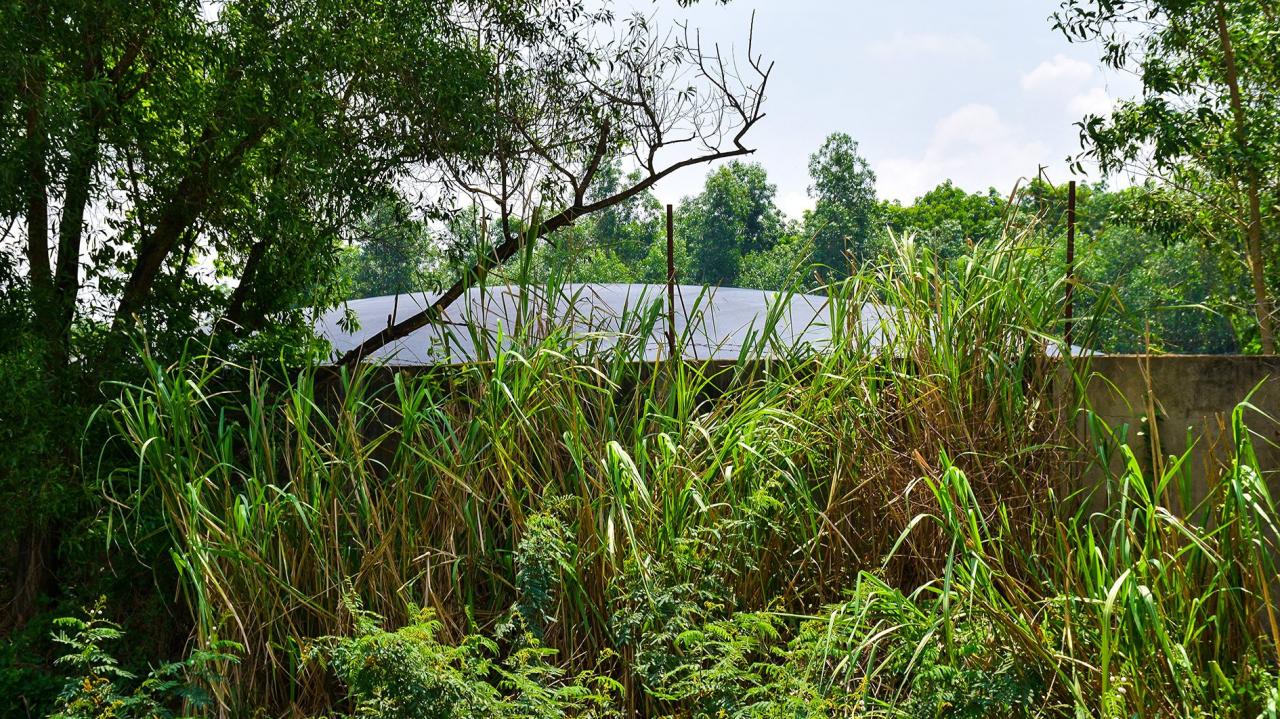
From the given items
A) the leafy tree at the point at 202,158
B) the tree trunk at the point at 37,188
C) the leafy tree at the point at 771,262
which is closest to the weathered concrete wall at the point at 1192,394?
the leafy tree at the point at 202,158

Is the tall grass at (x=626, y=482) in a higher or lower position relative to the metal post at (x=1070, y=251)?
lower

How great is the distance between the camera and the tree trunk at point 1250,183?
7.33 meters

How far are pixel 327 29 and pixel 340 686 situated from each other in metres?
3.08

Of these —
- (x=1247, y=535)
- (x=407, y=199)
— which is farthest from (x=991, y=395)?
(x=407, y=199)

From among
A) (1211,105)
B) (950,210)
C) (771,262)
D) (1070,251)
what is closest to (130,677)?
(1070,251)

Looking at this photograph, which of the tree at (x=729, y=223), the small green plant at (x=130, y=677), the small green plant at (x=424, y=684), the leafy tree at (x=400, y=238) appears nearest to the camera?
the small green plant at (x=424, y=684)

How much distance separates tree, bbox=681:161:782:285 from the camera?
42062mm

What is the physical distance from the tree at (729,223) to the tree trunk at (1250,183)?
32.6 meters

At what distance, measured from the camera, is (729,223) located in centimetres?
4269

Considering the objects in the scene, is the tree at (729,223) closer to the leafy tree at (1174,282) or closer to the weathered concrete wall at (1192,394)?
the leafy tree at (1174,282)

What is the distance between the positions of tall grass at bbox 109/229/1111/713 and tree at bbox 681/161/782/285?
38.0 m

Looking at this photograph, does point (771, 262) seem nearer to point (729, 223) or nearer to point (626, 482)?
point (729, 223)

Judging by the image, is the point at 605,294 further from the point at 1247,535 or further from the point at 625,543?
the point at 1247,535

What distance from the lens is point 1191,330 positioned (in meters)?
32.1
